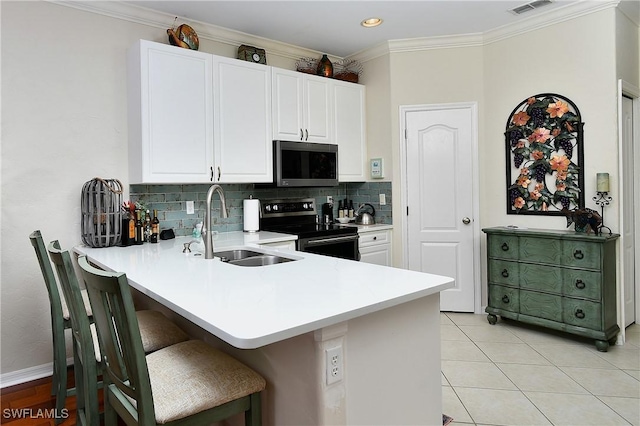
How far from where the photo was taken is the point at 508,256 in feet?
11.7

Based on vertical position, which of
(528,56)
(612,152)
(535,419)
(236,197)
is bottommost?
(535,419)

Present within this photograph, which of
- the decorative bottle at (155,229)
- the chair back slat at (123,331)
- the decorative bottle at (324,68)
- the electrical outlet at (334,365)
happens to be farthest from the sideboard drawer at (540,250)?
the chair back slat at (123,331)

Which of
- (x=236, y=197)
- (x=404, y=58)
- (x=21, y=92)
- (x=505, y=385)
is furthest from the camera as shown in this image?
(x=404, y=58)

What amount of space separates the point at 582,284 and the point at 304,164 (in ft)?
8.05

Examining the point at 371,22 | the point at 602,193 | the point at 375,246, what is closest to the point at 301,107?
the point at 371,22

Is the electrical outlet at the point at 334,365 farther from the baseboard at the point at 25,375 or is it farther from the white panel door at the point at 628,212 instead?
the white panel door at the point at 628,212

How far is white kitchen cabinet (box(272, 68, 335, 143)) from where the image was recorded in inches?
146

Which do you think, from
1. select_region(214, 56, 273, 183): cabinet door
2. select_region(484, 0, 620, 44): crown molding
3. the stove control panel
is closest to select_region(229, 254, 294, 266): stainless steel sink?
select_region(214, 56, 273, 183): cabinet door

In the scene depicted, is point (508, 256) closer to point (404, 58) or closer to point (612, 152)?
point (612, 152)

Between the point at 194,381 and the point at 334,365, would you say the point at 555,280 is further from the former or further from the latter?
the point at 194,381

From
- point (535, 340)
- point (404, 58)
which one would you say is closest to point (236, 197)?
point (404, 58)

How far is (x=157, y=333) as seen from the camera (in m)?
1.92

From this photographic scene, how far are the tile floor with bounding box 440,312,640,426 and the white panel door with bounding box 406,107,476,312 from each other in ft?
2.14

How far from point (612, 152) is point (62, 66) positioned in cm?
412
